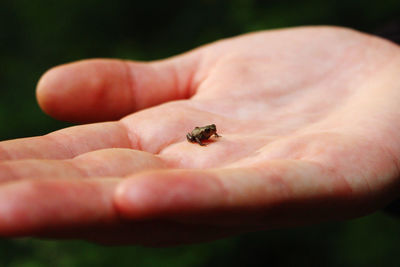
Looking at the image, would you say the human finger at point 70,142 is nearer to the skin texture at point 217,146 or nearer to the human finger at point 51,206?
the skin texture at point 217,146

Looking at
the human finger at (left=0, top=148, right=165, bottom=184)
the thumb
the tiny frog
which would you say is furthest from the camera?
the thumb

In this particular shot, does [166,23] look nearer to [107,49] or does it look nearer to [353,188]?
[107,49]

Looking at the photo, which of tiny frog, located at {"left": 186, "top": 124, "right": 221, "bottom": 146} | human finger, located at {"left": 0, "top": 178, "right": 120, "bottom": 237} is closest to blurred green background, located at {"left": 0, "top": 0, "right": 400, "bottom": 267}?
tiny frog, located at {"left": 186, "top": 124, "right": 221, "bottom": 146}

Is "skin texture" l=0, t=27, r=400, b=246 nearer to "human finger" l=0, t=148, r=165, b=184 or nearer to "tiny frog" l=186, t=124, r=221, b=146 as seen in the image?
"human finger" l=0, t=148, r=165, b=184

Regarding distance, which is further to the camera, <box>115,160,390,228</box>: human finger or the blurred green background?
the blurred green background

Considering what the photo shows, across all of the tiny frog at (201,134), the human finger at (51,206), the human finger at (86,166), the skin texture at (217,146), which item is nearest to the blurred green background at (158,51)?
the skin texture at (217,146)

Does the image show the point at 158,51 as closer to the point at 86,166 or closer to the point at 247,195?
the point at 86,166
